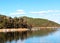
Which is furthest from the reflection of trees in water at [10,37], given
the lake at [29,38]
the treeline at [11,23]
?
the treeline at [11,23]

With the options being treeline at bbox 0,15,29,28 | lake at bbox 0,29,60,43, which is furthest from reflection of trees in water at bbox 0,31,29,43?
treeline at bbox 0,15,29,28

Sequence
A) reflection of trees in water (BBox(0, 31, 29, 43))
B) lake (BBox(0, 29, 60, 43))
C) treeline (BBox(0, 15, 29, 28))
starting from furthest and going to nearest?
1. treeline (BBox(0, 15, 29, 28))
2. reflection of trees in water (BBox(0, 31, 29, 43))
3. lake (BBox(0, 29, 60, 43))

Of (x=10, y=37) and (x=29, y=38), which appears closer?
(x=29, y=38)

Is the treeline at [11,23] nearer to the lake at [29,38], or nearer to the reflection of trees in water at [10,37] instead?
the reflection of trees in water at [10,37]

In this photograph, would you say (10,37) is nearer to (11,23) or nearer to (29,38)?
(29,38)

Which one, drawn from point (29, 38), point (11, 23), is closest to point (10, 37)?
point (29, 38)

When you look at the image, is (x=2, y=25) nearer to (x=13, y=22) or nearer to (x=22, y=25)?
(x=13, y=22)

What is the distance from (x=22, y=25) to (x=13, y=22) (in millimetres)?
11789

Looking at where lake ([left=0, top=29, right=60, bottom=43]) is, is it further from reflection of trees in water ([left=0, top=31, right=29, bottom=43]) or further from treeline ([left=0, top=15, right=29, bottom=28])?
treeline ([left=0, top=15, right=29, bottom=28])

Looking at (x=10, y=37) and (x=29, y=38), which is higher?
(x=29, y=38)

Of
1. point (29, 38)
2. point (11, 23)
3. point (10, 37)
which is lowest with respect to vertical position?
point (10, 37)

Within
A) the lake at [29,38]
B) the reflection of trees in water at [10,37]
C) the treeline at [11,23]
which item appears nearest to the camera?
the lake at [29,38]

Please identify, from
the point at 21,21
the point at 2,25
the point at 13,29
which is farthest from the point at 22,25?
the point at 2,25

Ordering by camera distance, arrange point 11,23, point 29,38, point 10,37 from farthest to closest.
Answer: point 11,23
point 10,37
point 29,38
